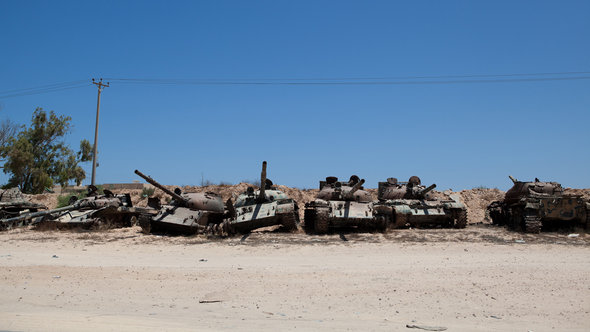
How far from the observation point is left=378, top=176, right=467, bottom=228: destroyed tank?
18.4 metres

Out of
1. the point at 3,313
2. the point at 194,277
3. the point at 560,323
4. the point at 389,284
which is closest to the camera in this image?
the point at 560,323

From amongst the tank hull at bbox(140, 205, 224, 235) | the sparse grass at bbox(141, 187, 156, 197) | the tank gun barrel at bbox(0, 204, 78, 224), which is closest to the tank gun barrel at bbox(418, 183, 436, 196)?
the tank hull at bbox(140, 205, 224, 235)

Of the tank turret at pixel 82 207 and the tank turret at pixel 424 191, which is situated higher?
the tank turret at pixel 424 191

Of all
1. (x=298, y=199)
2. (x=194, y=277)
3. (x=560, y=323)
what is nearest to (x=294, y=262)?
(x=194, y=277)

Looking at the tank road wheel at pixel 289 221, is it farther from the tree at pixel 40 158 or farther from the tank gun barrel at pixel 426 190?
the tree at pixel 40 158

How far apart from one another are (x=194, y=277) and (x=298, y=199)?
19.5m

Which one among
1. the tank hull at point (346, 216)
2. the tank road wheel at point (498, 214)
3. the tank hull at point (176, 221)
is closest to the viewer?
the tank hull at point (346, 216)

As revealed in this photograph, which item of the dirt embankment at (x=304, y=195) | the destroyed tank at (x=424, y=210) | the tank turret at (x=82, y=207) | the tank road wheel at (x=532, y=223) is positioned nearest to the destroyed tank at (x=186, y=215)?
the tank turret at (x=82, y=207)

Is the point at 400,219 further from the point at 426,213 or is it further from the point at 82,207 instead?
the point at 82,207

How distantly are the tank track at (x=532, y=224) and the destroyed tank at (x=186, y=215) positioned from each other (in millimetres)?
11083

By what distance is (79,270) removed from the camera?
10328 millimetres

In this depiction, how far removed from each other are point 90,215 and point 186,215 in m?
4.62

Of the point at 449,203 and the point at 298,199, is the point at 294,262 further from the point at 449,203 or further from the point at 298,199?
the point at 298,199

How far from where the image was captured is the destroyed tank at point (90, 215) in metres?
19.0
